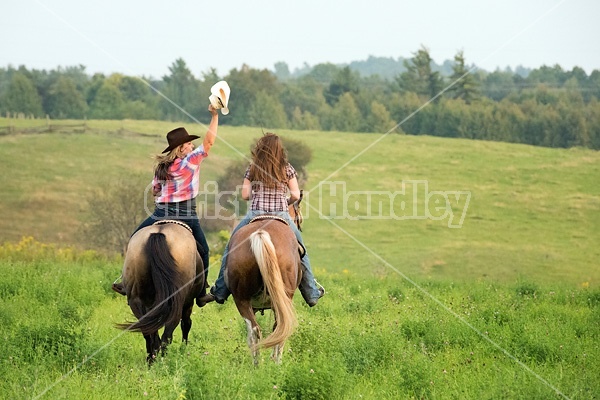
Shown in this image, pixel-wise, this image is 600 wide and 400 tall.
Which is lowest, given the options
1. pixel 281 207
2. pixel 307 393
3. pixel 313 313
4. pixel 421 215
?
pixel 421 215

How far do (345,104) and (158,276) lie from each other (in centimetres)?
7992

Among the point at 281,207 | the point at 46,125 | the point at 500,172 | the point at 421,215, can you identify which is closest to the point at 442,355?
the point at 281,207

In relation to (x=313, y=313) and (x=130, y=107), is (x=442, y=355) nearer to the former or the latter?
(x=313, y=313)

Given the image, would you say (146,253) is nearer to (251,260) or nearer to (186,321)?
(251,260)

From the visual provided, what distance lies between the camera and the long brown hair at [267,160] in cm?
902

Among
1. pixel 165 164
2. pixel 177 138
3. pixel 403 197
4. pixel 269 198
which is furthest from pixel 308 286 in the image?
pixel 403 197

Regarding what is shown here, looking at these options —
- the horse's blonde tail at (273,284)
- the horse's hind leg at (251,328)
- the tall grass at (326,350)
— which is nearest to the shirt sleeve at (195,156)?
the horse's blonde tail at (273,284)

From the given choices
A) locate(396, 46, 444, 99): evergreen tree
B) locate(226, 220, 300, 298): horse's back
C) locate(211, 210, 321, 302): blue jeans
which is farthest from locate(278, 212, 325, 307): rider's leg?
locate(396, 46, 444, 99): evergreen tree

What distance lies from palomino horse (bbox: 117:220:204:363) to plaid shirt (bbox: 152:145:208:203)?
0.40 m

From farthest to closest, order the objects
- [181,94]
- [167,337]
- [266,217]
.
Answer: [181,94]
[266,217]
[167,337]

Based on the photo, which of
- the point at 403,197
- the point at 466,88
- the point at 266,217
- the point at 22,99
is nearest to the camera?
the point at 266,217

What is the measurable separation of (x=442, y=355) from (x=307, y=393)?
2630mm

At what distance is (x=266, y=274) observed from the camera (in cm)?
826

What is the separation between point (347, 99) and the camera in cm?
8862
